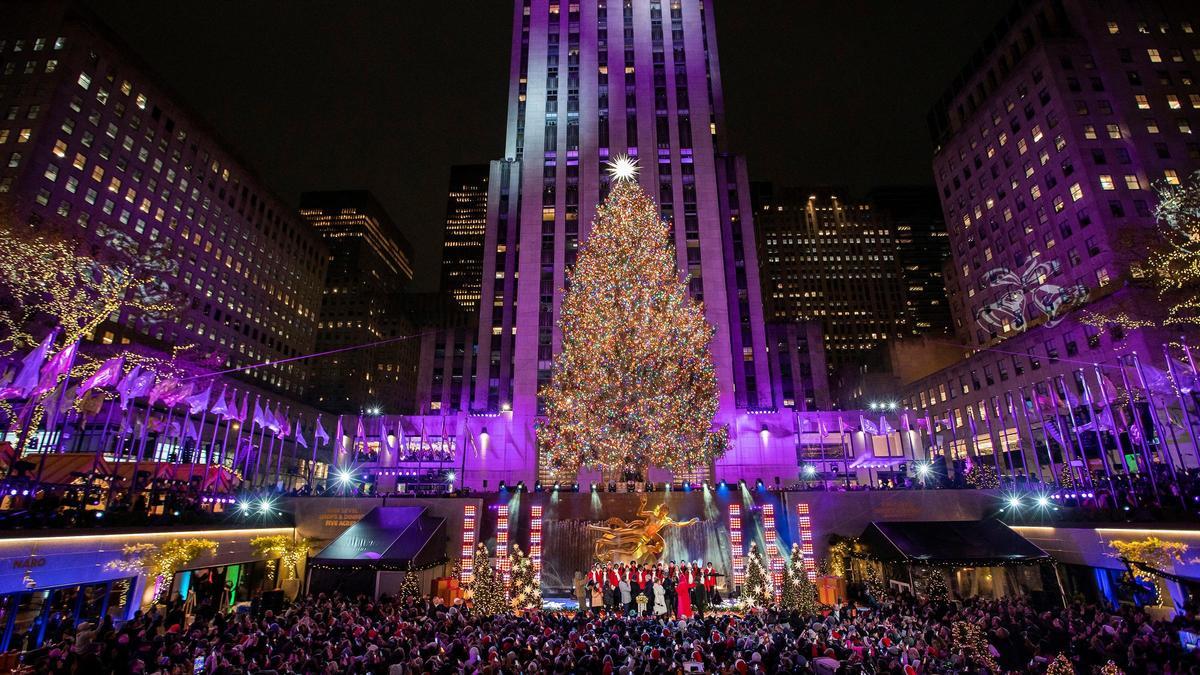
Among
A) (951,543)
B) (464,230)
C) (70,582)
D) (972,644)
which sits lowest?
(972,644)

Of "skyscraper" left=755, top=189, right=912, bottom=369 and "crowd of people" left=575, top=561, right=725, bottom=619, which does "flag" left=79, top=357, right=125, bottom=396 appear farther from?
"skyscraper" left=755, top=189, right=912, bottom=369

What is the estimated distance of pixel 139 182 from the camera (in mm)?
69438

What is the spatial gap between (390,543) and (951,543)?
24108mm

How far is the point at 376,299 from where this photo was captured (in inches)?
5787

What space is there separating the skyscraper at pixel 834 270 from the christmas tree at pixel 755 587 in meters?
111

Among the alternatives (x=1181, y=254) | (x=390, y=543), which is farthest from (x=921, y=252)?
(x=390, y=543)

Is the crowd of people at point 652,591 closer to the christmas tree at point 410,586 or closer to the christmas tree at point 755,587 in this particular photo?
the christmas tree at point 755,587

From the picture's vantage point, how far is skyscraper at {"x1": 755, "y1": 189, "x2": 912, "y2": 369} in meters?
133

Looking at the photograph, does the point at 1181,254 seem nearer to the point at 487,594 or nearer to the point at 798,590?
the point at 798,590

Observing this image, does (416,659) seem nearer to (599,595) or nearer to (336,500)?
(599,595)

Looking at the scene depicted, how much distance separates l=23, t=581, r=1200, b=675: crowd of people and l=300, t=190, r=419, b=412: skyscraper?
119 metres

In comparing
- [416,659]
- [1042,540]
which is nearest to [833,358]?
[1042,540]

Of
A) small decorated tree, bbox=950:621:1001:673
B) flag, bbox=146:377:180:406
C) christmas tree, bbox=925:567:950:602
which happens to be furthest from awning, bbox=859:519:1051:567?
flag, bbox=146:377:180:406

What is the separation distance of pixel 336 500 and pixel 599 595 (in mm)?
15120
